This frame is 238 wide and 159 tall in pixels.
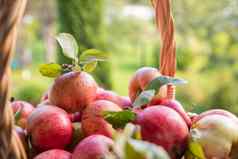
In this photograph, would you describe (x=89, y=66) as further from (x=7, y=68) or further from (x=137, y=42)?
(x=137, y=42)

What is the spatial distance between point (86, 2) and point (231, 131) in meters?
3.69

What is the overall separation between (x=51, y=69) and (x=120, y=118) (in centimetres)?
15

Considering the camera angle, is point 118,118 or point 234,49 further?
point 234,49

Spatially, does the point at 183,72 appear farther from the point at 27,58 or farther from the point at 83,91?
the point at 83,91

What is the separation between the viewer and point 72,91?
59cm

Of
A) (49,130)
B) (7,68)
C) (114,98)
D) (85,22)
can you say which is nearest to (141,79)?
(114,98)

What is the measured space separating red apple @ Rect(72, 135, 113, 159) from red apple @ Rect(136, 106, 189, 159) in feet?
0.13

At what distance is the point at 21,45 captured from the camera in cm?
643

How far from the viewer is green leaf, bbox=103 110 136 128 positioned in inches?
20.3

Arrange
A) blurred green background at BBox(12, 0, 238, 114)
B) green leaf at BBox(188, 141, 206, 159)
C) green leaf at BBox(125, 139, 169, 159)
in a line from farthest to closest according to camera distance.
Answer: blurred green background at BBox(12, 0, 238, 114) < green leaf at BBox(188, 141, 206, 159) < green leaf at BBox(125, 139, 169, 159)

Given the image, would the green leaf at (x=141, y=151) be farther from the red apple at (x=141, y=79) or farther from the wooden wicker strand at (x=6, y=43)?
the red apple at (x=141, y=79)

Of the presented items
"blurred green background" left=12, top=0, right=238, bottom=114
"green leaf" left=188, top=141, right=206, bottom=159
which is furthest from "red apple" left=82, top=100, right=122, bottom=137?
"blurred green background" left=12, top=0, right=238, bottom=114

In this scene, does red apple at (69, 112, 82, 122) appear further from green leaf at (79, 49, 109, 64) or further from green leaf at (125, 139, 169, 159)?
green leaf at (125, 139, 169, 159)

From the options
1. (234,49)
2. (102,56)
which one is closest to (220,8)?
(234,49)
